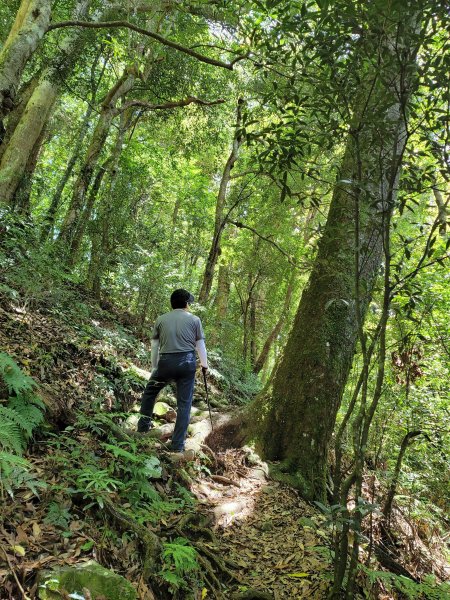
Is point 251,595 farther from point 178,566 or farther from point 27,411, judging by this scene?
point 27,411

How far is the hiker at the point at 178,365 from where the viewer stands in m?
4.94

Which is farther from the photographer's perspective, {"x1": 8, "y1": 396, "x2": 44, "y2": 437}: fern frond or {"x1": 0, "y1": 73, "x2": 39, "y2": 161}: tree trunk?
{"x1": 0, "y1": 73, "x2": 39, "y2": 161}: tree trunk

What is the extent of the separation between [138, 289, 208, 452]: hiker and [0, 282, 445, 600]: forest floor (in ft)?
1.03

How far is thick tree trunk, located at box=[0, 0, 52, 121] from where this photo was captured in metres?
5.66

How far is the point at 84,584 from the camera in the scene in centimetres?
219

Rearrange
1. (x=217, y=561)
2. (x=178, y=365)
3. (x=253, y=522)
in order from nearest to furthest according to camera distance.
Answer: (x=217, y=561) < (x=253, y=522) < (x=178, y=365)

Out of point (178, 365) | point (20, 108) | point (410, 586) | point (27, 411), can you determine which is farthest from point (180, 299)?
point (20, 108)

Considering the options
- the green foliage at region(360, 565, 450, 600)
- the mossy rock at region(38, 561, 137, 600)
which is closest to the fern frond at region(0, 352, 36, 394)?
the mossy rock at region(38, 561, 137, 600)

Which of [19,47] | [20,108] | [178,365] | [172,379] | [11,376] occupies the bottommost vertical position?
[11,376]

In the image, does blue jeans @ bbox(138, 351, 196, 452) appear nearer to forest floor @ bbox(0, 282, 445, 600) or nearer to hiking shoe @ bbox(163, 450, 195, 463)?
forest floor @ bbox(0, 282, 445, 600)

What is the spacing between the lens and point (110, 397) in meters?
5.21

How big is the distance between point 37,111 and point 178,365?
8.33m

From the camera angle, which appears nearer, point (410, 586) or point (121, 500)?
point (410, 586)

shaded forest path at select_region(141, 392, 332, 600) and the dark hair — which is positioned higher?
the dark hair
